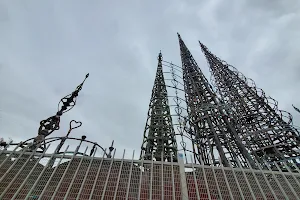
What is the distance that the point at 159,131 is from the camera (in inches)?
666

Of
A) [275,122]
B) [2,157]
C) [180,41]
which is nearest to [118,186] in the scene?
[2,157]

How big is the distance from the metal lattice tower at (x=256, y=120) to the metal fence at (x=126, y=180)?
6.06m

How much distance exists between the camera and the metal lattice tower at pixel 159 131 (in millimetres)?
15375

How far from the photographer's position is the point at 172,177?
23.4ft

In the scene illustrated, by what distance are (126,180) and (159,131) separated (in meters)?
10.2

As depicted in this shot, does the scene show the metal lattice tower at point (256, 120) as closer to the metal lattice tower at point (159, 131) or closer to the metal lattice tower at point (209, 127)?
the metal lattice tower at point (209, 127)

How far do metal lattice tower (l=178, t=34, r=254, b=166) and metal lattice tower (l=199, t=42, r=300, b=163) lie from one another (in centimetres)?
113

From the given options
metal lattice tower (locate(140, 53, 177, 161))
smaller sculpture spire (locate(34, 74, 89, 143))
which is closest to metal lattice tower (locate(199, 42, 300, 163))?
metal lattice tower (locate(140, 53, 177, 161))

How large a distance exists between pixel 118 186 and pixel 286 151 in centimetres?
1680

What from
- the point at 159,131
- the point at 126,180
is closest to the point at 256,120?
the point at 159,131

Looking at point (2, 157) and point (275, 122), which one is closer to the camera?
point (2, 157)

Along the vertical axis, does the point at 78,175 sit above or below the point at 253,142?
below

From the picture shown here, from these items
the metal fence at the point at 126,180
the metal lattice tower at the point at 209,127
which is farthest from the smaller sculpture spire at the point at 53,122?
the metal lattice tower at the point at 209,127

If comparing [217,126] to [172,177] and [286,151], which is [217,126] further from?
[172,177]
